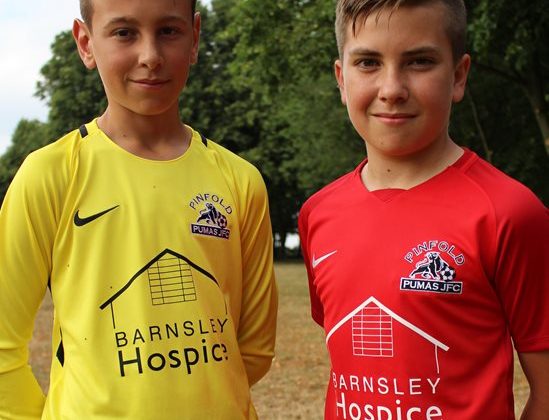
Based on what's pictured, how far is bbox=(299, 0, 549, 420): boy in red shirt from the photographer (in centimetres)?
254

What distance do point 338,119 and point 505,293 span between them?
23.8 metres

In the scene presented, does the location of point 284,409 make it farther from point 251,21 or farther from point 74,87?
point 74,87

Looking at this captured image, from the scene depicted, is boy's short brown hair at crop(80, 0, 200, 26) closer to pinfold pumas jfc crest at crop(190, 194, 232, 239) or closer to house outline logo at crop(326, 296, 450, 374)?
pinfold pumas jfc crest at crop(190, 194, 232, 239)

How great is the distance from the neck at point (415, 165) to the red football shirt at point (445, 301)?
0.05 metres

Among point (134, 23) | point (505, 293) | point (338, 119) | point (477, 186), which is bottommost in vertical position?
point (505, 293)

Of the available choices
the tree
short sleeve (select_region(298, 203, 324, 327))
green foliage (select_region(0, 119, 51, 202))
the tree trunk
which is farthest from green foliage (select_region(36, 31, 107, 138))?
short sleeve (select_region(298, 203, 324, 327))

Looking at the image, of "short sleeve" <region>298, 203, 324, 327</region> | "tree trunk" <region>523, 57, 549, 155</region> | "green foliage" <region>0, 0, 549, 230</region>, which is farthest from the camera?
"tree trunk" <region>523, 57, 549, 155</region>

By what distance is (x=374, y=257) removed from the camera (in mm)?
2711

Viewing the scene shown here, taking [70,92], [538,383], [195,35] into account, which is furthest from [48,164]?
[70,92]

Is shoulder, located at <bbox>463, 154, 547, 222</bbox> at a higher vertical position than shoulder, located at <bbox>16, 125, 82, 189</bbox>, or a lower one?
lower

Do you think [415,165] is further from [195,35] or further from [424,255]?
[195,35]

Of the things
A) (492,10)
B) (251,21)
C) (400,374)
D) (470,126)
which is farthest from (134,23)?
(470,126)

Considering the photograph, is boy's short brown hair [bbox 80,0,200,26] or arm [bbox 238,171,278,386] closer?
boy's short brown hair [bbox 80,0,200,26]

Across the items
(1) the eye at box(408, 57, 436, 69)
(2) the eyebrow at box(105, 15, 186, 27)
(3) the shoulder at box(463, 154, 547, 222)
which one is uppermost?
(2) the eyebrow at box(105, 15, 186, 27)
